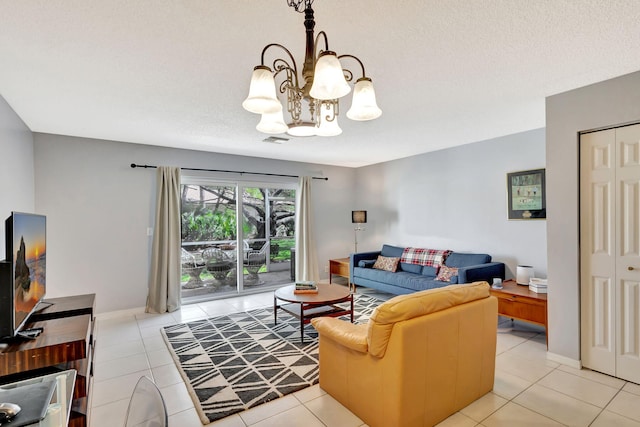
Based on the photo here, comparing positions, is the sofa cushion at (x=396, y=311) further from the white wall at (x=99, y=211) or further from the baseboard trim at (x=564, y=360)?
the white wall at (x=99, y=211)

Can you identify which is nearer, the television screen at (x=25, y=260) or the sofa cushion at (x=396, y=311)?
the television screen at (x=25, y=260)

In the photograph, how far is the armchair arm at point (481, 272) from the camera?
12.5ft

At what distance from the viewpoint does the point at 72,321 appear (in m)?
2.16

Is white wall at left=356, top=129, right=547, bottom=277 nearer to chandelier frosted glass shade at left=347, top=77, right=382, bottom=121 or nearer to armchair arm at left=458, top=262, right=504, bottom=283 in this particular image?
armchair arm at left=458, top=262, right=504, bottom=283

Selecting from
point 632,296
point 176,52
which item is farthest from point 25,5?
point 632,296

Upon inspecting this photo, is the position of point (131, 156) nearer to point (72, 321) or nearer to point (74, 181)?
point (74, 181)

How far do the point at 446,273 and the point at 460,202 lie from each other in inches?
46.7

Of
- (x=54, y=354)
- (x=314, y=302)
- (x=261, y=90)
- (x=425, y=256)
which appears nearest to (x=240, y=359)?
(x=314, y=302)

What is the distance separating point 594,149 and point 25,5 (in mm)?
3987

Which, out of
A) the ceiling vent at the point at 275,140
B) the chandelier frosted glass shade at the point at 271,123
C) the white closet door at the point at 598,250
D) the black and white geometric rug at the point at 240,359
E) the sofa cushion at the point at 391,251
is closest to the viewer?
the chandelier frosted glass shade at the point at 271,123

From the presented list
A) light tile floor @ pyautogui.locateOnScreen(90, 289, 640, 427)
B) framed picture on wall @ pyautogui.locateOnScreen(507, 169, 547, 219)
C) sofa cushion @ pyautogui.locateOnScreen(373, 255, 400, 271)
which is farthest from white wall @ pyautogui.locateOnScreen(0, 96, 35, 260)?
framed picture on wall @ pyautogui.locateOnScreen(507, 169, 547, 219)

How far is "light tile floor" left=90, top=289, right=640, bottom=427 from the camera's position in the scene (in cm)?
210

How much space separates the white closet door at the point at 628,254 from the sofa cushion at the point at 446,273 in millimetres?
1805

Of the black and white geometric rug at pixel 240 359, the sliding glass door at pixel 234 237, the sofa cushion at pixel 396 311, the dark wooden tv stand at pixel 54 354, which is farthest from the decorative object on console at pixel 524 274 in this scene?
the dark wooden tv stand at pixel 54 354
